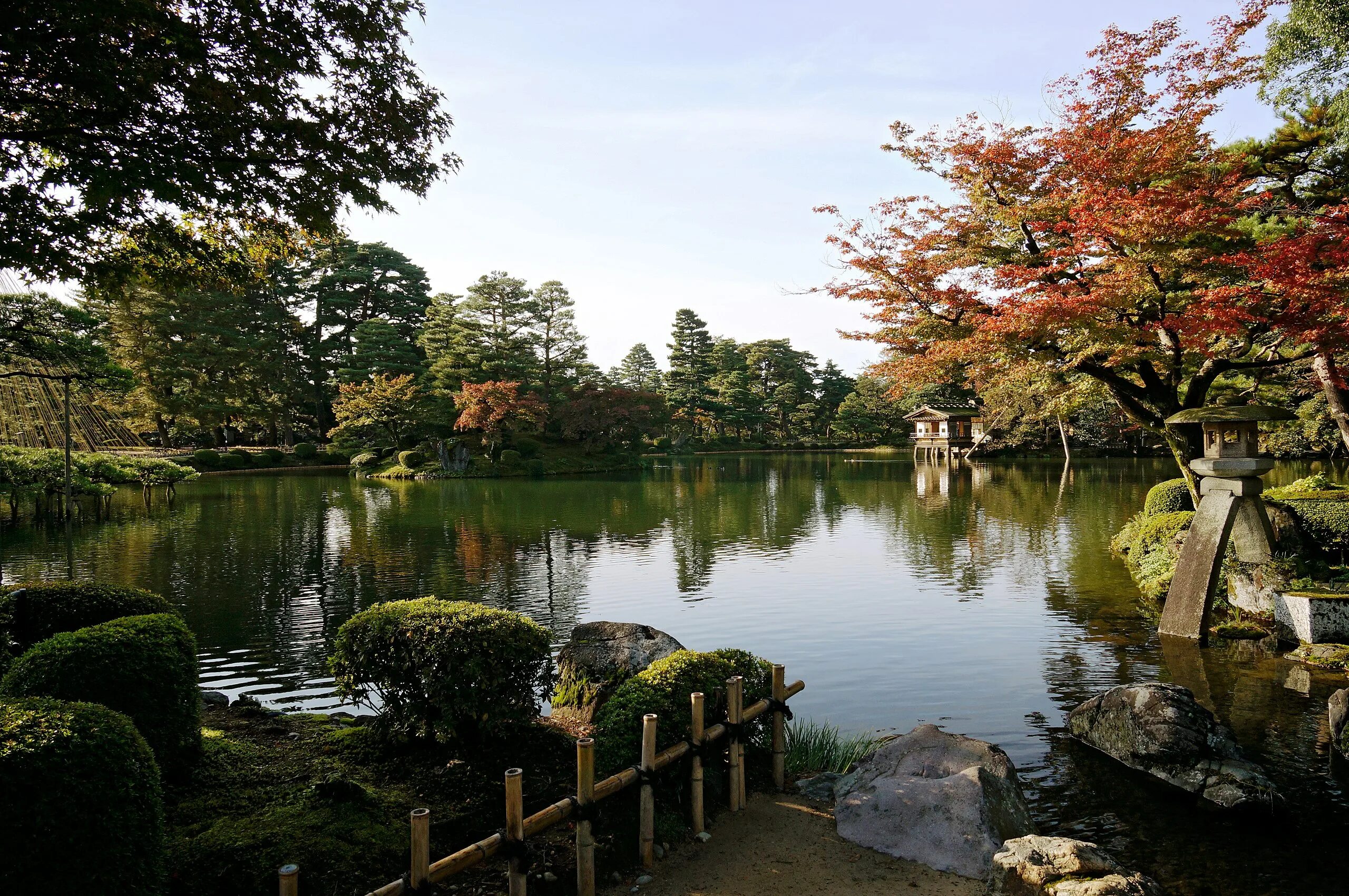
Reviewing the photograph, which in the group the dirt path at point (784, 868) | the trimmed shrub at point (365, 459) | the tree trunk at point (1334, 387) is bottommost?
the dirt path at point (784, 868)

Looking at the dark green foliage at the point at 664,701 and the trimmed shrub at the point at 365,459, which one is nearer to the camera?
the dark green foliage at the point at 664,701

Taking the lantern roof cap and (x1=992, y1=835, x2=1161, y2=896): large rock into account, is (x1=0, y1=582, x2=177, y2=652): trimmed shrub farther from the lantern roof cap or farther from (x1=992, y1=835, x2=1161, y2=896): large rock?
the lantern roof cap

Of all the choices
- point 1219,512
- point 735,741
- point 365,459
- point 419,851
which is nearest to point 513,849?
point 419,851

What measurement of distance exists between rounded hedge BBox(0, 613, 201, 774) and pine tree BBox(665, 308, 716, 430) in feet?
176

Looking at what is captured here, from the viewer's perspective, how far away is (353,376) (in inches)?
1601

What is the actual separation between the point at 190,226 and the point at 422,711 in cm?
507

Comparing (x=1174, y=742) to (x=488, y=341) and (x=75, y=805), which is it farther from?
(x=488, y=341)

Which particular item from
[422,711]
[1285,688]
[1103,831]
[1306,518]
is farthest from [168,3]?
[1306,518]

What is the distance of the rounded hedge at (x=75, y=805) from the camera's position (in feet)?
8.87

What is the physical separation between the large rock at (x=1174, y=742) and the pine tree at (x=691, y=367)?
52472 millimetres

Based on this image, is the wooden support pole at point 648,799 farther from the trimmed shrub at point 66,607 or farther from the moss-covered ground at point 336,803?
the trimmed shrub at point 66,607

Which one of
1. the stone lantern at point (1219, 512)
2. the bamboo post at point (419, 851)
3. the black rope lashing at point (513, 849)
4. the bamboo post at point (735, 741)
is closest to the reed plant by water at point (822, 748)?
the bamboo post at point (735, 741)

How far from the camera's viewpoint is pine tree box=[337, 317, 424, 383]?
1604 inches

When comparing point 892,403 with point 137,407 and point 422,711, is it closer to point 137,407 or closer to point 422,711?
point 137,407
